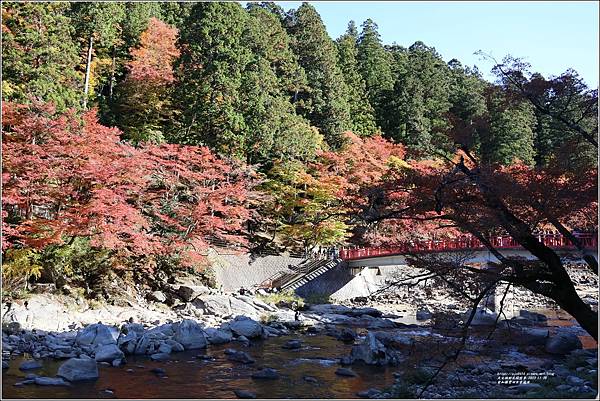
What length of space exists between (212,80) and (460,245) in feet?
37.0

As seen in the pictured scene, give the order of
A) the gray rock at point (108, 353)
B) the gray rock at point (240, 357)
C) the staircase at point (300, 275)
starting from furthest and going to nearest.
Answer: the staircase at point (300, 275), the gray rock at point (240, 357), the gray rock at point (108, 353)

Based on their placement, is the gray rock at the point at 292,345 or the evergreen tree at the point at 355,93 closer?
the gray rock at the point at 292,345

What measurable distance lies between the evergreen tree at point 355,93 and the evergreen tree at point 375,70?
1.89 ft

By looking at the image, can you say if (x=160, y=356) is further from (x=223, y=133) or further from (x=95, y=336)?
(x=223, y=133)

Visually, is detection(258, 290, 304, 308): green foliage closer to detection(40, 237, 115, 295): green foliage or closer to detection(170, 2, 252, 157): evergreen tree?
detection(40, 237, 115, 295): green foliage

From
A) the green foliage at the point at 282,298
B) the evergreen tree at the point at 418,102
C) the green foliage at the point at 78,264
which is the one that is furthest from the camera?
the evergreen tree at the point at 418,102

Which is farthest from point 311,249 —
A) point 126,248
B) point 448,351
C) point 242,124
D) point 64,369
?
point 448,351

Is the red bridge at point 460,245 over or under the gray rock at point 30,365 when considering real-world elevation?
over

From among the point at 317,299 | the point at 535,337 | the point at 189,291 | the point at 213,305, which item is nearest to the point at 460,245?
the point at 535,337

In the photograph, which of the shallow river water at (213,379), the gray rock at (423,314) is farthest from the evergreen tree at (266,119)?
the shallow river water at (213,379)

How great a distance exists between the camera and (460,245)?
56.8 feet

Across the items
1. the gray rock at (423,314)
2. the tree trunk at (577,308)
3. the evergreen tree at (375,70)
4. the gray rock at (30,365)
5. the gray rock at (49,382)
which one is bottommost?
the gray rock at (423,314)

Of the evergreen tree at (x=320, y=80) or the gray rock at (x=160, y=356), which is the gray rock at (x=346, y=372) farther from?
the evergreen tree at (x=320, y=80)

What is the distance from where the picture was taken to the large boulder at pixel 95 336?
11.7 meters
